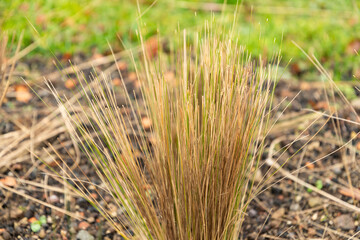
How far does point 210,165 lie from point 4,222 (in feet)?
3.18

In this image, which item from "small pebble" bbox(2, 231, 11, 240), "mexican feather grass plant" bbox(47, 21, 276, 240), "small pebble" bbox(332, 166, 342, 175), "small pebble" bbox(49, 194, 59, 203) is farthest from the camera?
"small pebble" bbox(332, 166, 342, 175)

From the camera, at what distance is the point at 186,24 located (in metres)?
3.54

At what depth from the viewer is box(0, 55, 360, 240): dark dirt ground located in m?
1.97

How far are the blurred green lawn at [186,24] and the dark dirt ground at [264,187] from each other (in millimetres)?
522

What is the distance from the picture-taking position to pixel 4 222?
1.94 m

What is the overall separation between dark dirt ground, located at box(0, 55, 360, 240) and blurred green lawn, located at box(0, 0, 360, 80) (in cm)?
52

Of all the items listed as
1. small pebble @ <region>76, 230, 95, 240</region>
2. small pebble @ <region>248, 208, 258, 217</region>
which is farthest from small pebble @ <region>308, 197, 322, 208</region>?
small pebble @ <region>76, 230, 95, 240</region>

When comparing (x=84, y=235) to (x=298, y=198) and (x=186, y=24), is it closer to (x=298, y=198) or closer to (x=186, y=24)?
(x=298, y=198)

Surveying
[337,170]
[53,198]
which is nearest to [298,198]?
[337,170]

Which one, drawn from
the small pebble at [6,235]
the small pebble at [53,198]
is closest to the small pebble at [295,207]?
the small pebble at [53,198]

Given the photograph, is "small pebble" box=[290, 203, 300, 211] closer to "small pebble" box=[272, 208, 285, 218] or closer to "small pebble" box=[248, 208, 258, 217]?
"small pebble" box=[272, 208, 285, 218]

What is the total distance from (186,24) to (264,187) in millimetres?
1651

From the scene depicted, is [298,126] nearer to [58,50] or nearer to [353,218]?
[353,218]

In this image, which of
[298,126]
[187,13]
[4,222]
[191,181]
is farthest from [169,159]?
[187,13]
